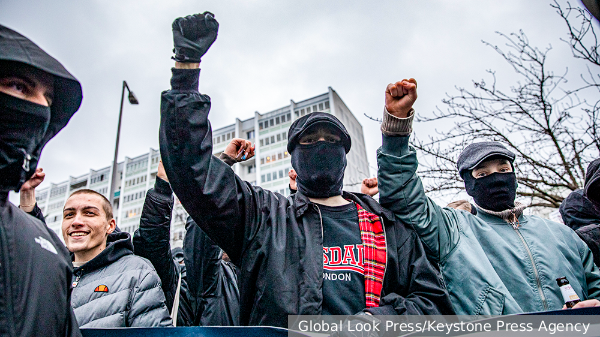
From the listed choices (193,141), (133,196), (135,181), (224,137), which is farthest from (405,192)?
(135,181)

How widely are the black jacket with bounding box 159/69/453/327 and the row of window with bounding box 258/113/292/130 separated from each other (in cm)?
4591

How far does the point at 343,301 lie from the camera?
2016 mm

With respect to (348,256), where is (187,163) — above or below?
above

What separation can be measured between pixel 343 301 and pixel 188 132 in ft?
3.73

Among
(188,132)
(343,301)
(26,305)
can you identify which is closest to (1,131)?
(26,305)

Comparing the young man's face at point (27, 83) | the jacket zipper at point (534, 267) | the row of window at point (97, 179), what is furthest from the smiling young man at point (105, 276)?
the row of window at point (97, 179)

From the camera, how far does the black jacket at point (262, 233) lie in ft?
5.87

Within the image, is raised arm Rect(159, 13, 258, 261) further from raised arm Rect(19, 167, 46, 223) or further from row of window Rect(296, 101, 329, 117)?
row of window Rect(296, 101, 329, 117)

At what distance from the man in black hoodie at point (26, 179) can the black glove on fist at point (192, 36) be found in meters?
0.50

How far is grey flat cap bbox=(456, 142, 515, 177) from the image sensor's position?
2939 mm

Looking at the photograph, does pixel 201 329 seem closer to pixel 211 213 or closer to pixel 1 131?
pixel 211 213

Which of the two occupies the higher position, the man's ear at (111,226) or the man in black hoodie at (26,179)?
the man's ear at (111,226)

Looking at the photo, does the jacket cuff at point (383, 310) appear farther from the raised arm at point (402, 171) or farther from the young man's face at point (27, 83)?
the young man's face at point (27, 83)

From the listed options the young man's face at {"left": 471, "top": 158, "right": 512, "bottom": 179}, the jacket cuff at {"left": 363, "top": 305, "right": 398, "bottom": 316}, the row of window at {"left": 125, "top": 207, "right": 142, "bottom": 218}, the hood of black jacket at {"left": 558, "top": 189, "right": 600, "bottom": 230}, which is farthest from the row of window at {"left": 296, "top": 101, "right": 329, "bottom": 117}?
the jacket cuff at {"left": 363, "top": 305, "right": 398, "bottom": 316}
